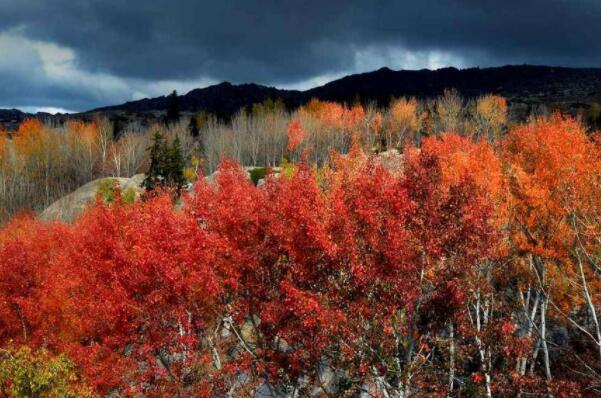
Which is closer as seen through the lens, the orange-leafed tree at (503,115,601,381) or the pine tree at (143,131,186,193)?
the orange-leafed tree at (503,115,601,381)

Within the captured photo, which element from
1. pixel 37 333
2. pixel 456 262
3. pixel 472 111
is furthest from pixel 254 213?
pixel 472 111

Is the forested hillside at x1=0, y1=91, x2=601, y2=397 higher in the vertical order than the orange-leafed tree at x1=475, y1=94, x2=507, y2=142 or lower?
lower

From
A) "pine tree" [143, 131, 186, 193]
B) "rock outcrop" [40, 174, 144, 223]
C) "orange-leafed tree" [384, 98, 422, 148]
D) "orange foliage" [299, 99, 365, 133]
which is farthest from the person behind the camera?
"orange foliage" [299, 99, 365, 133]

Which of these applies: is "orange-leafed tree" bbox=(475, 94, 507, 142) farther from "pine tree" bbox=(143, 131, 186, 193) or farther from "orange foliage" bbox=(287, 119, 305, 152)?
"pine tree" bbox=(143, 131, 186, 193)

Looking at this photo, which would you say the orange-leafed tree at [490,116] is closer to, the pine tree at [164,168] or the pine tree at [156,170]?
the pine tree at [164,168]

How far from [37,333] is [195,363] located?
63.4 ft

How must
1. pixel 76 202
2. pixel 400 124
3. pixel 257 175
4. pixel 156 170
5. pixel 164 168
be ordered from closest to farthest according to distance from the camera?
1. pixel 164 168
2. pixel 156 170
3. pixel 76 202
4. pixel 257 175
5. pixel 400 124

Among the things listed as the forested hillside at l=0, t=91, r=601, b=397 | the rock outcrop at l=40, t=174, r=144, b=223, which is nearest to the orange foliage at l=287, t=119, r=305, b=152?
the rock outcrop at l=40, t=174, r=144, b=223

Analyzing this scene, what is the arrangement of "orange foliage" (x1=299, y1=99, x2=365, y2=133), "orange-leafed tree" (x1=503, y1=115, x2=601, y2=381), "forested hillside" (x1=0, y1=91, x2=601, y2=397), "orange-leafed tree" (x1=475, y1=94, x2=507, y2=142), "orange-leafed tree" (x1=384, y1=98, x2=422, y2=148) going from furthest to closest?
1. "orange foliage" (x1=299, y1=99, x2=365, y2=133)
2. "orange-leafed tree" (x1=384, y1=98, x2=422, y2=148)
3. "orange-leafed tree" (x1=475, y1=94, x2=507, y2=142)
4. "orange-leafed tree" (x1=503, y1=115, x2=601, y2=381)
5. "forested hillside" (x1=0, y1=91, x2=601, y2=397)

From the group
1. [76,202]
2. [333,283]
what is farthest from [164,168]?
[333,283]

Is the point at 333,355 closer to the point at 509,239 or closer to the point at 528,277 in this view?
the point at 509,239

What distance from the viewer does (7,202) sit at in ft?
323

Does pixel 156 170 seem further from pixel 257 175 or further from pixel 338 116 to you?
pixel 338 116

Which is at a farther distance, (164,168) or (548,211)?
(164,168)
